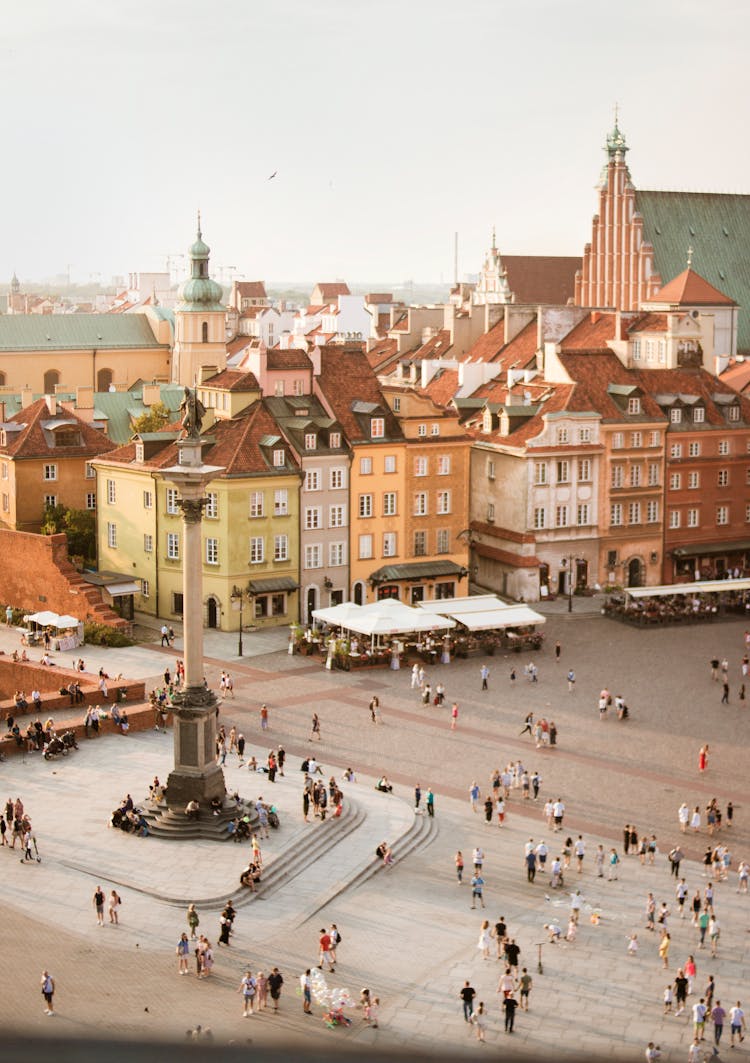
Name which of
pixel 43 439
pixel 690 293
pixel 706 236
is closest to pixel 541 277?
pixel 706 236

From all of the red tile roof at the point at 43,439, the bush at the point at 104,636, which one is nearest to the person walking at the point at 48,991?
the bush at the point at 104,636

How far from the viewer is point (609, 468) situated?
72.9 m

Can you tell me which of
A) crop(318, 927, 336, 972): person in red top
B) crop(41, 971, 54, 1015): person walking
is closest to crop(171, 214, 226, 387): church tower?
crop(318, 927, 336, 972): person in red top

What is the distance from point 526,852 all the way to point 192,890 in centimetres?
822

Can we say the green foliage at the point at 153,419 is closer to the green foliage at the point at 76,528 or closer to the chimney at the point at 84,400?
the chimney at the point at 84,400

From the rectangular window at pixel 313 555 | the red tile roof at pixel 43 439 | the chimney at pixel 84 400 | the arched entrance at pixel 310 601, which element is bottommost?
the arched entrance at pixel 310 601

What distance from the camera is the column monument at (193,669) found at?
3778 cm

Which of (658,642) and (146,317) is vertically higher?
(146,317)

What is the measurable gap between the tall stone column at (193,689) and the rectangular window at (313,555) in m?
27.7

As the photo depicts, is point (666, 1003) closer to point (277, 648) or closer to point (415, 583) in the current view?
point (277, 648)

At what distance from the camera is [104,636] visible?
60.1 m

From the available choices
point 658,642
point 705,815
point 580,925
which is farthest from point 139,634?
point 580,925

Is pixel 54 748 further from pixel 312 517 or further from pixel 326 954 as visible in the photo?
pixel 312 517

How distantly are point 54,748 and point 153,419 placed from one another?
131 ft
